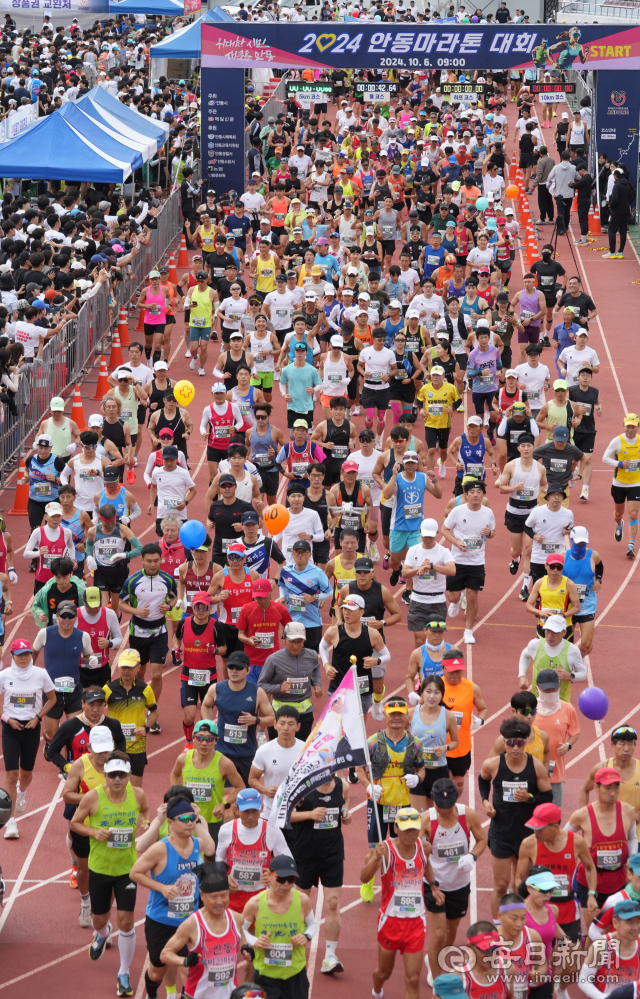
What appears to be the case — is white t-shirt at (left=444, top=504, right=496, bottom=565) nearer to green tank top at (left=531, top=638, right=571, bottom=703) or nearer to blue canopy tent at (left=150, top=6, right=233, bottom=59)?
green tank top at (left=531, top=638, right=571, bottom=703)

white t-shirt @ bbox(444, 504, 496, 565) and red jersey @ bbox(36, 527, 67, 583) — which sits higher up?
white t-shirt @ bbox(444, 504, 496, 565)

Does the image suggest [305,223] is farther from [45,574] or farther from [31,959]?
[31,959]

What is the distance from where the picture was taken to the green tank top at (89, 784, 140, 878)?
9648 mm

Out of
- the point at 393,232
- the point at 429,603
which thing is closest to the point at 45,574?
the point at 429,603

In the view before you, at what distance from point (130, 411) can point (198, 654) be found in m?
5.44

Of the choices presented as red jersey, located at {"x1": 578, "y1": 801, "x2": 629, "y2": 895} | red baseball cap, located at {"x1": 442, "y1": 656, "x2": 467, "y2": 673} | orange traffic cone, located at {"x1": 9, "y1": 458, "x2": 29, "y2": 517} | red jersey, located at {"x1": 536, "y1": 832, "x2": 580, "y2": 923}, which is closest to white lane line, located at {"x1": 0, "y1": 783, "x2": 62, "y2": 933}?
red baseball cap, located at {"x1": 442, "y1": 656, "x2": 467, "y2": 673}

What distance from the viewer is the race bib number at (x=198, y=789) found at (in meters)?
9.95

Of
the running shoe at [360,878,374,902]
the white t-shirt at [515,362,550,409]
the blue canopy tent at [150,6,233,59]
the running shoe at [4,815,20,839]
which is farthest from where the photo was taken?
the blue canopy tent at [150,6,233,59]

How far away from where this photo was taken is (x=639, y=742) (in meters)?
12.9

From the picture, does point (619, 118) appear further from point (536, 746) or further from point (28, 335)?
point (536, 746)

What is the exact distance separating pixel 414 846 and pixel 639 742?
4.29 m

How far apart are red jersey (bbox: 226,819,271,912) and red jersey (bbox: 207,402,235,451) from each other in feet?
Answer: 25.8

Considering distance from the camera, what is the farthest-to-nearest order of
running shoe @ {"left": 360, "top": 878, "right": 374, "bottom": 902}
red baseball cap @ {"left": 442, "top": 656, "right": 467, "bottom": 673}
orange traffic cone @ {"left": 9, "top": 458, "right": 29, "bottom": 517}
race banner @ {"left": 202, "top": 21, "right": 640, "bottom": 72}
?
race banner @ {"left": 202, "top": 21, "right": 640, "bottom": 72} < orange traffic cone @ {"left": 9, "top": 458, "right": 29, "bottom": 517} < red baseball cap @ {"left": 442, "top": 656, "right": 467, "bottom": 673} < running shoe @ {"left": 360, "top": 878, "right": 374, "bottom": 902}

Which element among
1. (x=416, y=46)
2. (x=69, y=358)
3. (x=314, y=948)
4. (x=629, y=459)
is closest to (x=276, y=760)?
(x=314, y=948)
